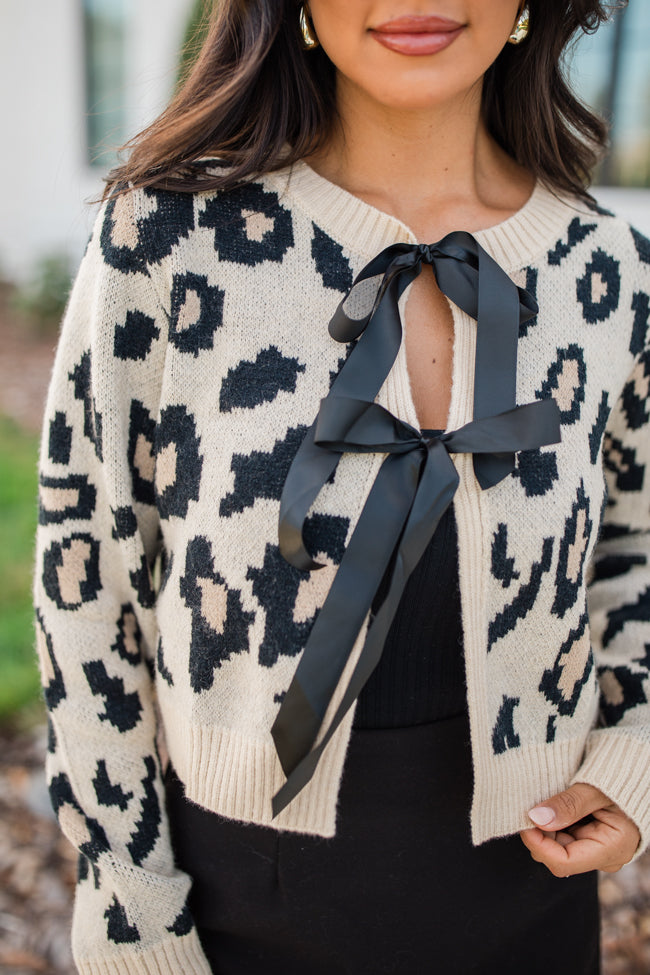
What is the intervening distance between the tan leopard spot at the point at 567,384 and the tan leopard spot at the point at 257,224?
1.72 feet

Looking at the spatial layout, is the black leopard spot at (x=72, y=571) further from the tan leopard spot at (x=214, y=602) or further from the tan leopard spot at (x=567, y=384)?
the tan leopard spot at (x=567, y=384)

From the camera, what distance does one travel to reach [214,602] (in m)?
1.31

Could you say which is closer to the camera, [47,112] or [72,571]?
[72,571]

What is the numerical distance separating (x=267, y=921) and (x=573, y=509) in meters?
0.84

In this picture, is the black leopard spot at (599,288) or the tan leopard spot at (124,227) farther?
the black leopard spot at (599,288)

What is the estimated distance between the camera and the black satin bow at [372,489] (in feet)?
4.03

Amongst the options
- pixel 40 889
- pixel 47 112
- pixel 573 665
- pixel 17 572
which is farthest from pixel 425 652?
pixel 47 112

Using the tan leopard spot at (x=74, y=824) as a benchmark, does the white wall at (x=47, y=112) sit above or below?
above

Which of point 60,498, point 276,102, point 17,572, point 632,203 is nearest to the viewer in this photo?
point 60,498

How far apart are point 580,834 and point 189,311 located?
3.52 ft

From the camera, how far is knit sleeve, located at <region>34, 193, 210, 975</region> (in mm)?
1291

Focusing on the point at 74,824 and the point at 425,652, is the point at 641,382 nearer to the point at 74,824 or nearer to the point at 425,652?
the point at 425,652

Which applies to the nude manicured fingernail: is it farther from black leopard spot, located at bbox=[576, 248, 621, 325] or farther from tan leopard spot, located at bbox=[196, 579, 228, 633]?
black leopard spot, located at bbox=[576, 248, 621, 325]

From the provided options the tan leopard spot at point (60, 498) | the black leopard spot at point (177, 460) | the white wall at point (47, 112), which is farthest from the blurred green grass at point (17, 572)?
the white wall at point (47, 112)
